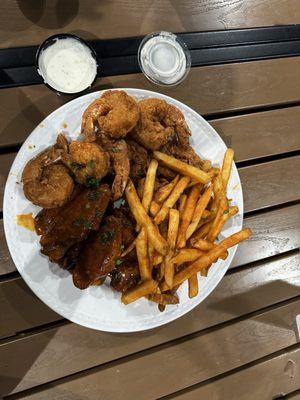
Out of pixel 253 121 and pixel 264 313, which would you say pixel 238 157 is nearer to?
pixel 253 121

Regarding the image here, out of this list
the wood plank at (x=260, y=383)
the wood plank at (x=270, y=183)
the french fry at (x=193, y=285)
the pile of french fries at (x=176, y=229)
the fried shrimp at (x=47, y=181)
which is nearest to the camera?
the fried shrimp at (x=47, y=181)

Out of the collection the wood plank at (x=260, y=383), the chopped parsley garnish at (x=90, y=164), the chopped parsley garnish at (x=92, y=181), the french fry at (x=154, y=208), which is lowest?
the wood plank at (x=260, y=383)

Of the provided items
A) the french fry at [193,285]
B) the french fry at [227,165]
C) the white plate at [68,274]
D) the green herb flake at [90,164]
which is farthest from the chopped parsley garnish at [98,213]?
the french fry at [227,165]

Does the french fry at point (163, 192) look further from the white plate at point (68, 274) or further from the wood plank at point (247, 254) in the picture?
the wood plank at point (247, 254)

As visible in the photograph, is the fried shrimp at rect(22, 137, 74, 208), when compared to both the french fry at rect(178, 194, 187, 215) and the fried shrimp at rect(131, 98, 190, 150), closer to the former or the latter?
the fried shrimp at rect(131, 98, 190, 150)

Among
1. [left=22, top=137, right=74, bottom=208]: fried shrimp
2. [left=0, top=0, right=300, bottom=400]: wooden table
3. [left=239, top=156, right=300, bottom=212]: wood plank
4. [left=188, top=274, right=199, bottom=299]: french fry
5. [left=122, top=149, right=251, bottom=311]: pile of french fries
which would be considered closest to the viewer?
[left=22, top=137, right=74, bottom=208]: fried shrimp

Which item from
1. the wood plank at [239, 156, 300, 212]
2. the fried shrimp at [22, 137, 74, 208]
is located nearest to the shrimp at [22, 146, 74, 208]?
the fried shrimp at [22, 137, 74, 208]

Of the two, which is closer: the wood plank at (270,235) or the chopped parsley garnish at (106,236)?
the chopped parsley garnish at (106,236)
